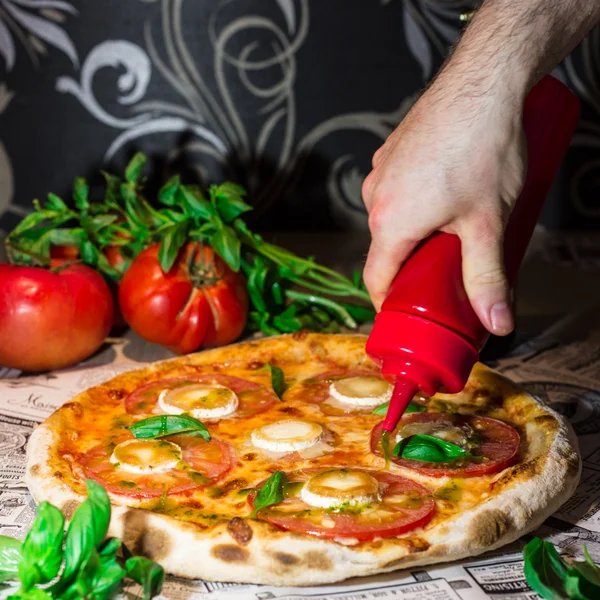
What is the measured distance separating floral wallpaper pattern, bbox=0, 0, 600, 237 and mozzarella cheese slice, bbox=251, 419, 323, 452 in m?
1.54

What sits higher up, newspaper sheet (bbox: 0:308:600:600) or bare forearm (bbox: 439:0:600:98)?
bare forearm (bbox: 439:0:600:98)

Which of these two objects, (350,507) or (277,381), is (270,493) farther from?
(277,381)

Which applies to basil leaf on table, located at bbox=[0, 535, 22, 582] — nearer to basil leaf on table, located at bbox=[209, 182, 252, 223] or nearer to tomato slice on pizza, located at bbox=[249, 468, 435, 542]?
tomato slice on pizza, located at bbox=[249, 468, 435, 542]

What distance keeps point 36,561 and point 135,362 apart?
955 mm

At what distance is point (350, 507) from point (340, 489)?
3cm

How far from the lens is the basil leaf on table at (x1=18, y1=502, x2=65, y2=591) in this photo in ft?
2.83

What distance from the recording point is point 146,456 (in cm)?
117

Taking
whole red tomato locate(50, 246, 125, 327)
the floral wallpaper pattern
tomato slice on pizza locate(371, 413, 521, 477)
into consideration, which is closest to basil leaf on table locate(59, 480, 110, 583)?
tomato slice on pizza locate(371, 413, 521, 477)

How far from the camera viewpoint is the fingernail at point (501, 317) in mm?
1044

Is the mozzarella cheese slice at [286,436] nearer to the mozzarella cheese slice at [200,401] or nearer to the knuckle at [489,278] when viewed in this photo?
the mozzarella cheese slice at [200,401]

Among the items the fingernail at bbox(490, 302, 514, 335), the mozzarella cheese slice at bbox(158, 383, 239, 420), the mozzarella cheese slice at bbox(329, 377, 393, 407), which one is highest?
the fingernail at bbox(490, 302, 514, 335)

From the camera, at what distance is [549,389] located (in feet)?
5.48

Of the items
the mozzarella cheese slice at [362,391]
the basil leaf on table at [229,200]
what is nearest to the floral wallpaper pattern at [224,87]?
the basil leaf on table at [229,200]

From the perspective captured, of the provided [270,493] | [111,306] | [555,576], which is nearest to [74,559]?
[270,493]
